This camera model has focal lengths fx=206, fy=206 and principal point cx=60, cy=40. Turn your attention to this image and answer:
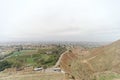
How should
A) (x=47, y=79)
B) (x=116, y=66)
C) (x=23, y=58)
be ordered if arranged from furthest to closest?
1. (x=23, y=58)
2. (x=47, y=79)
3. (x=116, y=66)

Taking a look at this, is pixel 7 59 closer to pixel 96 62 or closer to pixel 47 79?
pixel 47 79

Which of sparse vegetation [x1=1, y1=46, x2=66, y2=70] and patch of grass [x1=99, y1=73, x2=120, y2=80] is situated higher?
patch of grass [x1=99, y1=73, x2=120, y2=80]

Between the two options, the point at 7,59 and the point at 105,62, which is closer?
the point at 105,62

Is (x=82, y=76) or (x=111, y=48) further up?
(x=111, y=48)

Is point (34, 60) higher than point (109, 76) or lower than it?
lower

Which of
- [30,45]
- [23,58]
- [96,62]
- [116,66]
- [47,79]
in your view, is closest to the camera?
[116,66]

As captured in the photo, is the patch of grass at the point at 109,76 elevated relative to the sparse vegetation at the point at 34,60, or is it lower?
elevated

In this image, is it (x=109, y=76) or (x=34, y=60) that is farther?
(x=34, y=60)

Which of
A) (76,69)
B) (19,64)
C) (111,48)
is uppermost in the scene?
(111,48)

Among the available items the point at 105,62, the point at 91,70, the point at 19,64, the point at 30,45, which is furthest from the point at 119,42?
the point at 30,45

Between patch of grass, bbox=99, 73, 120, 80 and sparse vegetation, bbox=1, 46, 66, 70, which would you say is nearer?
patch of grass, bbox=99, 73, 120, 80

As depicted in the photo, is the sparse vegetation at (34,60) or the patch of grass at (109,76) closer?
the patch of grass at (109,76)
